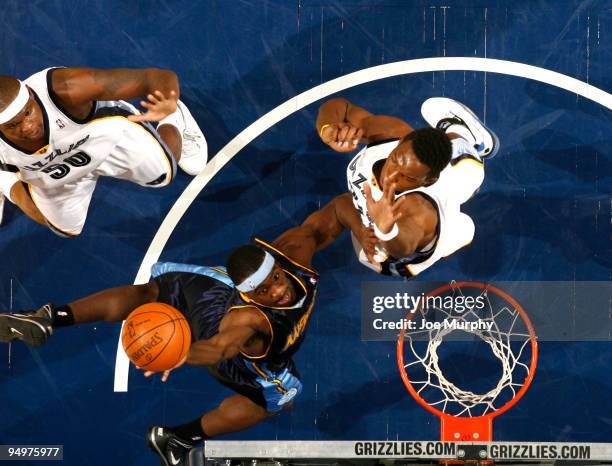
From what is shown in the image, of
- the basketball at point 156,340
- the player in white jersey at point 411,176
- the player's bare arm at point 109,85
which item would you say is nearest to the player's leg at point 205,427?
the basketball at point 156,340

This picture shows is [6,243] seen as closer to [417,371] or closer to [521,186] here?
[417,371]

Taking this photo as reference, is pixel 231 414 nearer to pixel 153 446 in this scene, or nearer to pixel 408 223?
pixel 153 446

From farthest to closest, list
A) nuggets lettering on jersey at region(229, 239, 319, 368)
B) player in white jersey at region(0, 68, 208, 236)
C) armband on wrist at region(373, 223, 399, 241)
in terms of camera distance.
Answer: nuggets lettering on jersey at region(229, 239, 319, 368)
player in white jersey at region(0, 68, 208, 236)
armband on wrist at region(373, 223, 399, 241)

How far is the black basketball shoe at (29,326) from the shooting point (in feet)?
18.4

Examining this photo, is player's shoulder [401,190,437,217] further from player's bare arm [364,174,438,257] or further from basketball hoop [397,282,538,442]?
basketball hoop [397,282,538,442]

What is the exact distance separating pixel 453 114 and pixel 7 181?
9.98 feet

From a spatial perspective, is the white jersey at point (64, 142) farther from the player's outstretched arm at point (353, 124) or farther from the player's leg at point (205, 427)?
the player's leg at point (205, 427)

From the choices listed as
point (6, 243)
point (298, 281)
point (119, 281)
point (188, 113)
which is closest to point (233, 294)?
point (298, 281)

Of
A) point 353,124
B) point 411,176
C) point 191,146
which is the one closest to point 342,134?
point 353,124

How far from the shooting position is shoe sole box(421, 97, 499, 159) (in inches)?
227

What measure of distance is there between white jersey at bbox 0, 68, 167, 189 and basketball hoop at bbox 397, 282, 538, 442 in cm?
237

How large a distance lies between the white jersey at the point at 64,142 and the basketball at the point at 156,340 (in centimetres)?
111

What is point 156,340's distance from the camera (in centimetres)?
512

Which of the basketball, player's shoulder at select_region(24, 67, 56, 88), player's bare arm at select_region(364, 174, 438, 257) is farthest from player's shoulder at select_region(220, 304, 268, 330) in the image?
player's shoulder at select_region(24, 67, 56, 88)
